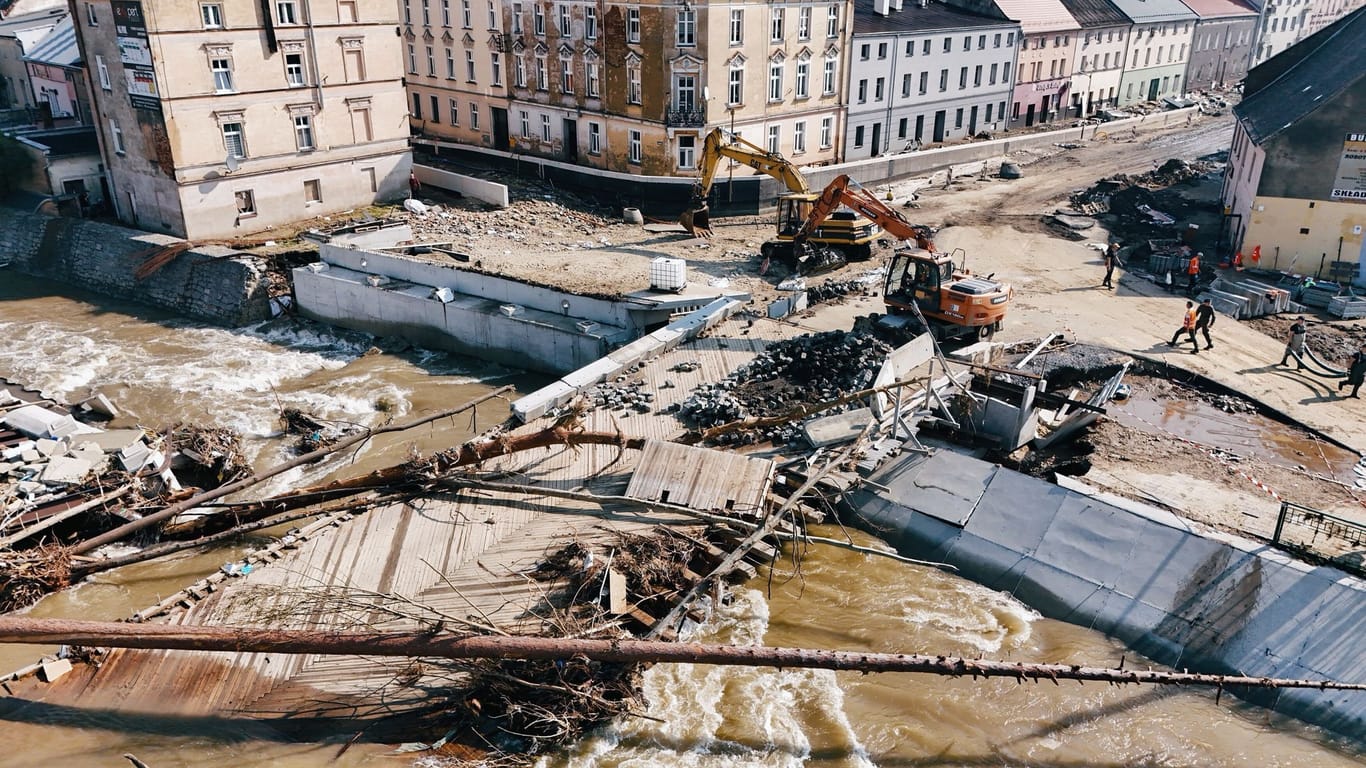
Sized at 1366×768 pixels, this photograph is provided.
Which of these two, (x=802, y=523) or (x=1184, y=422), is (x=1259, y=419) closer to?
(x=1184, y=422)

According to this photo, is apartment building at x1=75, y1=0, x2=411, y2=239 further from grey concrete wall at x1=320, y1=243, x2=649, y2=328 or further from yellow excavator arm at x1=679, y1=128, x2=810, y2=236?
yellow excavator arm at x1=679, y1=128, x2=810, y2=236

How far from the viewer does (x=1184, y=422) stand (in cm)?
1992

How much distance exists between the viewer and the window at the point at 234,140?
105ft

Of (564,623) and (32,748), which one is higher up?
(564,623)

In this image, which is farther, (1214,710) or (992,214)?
(992,214)

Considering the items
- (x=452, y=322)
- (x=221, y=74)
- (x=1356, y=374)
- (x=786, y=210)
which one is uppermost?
(x=221, y=74)

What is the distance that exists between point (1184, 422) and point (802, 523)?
32.0ft

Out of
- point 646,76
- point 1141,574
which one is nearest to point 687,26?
point 646,76

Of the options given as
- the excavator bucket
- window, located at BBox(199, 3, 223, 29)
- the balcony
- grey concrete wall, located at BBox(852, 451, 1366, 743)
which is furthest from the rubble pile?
window, located at BBox(199, 3, 223, 29)

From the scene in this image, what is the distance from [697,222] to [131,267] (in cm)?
1933

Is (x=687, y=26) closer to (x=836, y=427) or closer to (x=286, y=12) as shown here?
(x=286, y=12)

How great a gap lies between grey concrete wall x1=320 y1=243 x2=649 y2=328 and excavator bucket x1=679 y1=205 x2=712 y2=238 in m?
9.09

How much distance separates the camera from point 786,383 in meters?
20.0

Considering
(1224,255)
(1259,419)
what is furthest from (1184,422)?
(1224,255)
